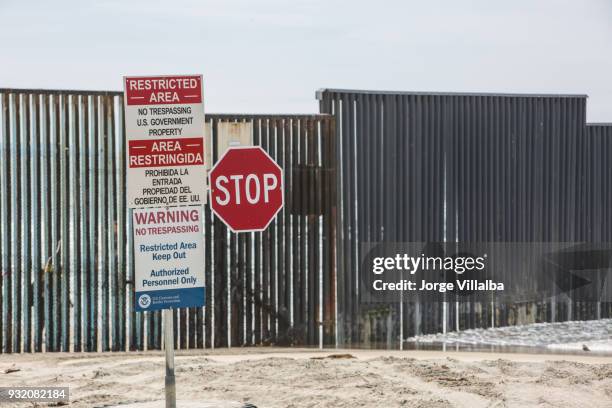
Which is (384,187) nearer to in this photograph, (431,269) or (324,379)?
(431,269)

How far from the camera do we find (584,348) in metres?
12.2

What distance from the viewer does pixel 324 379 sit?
9.62m

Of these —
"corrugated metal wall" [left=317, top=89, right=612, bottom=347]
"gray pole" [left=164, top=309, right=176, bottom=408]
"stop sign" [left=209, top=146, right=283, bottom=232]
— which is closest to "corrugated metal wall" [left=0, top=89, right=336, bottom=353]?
"stop sign" [left=209, top=146, right=283, bottom=232]

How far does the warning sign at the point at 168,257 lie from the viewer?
7348 mm

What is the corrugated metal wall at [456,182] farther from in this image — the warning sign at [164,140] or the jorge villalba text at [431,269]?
the warning sign at [164,140]

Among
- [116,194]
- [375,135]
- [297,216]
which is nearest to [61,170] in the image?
[116,194]

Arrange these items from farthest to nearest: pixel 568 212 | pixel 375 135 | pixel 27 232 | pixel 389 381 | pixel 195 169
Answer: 1. pixel 568 212
2. pixel 375 135
3. pixel 27 232
4. pixel 389 381
5. pixel 195 169

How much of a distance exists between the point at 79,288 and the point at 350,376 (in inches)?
137

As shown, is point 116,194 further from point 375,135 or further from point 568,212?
point 568,212

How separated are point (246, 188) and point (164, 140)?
468 centimetres

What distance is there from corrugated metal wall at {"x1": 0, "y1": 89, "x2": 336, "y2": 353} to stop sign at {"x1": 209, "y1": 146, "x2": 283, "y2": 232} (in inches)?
4.6

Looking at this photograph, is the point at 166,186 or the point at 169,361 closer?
the point at 166,186

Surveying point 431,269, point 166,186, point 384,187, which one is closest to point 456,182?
point 384,187

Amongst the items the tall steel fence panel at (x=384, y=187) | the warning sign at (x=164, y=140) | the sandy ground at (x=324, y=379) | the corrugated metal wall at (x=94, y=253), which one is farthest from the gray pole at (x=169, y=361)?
the tall steel fence panel at (x=384, y=187)
